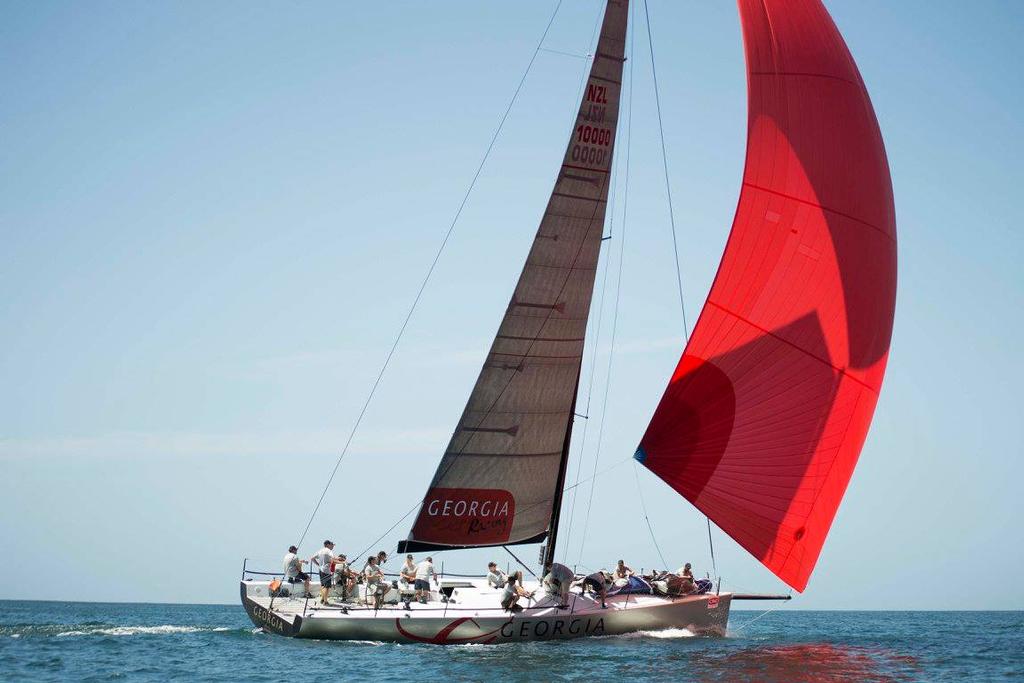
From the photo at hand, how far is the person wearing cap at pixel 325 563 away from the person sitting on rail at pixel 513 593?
3136 millimetres

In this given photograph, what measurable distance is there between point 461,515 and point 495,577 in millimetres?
1488

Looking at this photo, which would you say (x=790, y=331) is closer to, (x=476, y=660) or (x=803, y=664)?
(x=803, y=664)

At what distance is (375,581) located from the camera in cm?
1803

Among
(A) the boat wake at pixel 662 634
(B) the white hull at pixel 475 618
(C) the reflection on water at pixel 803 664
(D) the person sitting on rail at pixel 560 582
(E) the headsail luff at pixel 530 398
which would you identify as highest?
(E) the headsail luff at pixel 530 398

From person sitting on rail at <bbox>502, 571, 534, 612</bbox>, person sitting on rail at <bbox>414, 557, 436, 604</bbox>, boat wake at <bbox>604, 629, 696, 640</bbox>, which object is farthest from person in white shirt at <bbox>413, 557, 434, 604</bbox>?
boat wake at <bbox>604, 629, 696, 640</bbox>

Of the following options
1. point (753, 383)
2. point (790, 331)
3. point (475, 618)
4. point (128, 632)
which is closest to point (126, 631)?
point (128, 632)

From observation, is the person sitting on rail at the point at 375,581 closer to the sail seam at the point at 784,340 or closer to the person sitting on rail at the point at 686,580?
the person sitting on rail at the point at 686,580

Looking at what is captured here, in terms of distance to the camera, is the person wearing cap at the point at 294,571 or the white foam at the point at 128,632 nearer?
the person wearing cap at the point at 294,571

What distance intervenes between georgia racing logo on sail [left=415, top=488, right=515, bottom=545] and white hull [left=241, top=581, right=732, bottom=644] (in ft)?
3.54

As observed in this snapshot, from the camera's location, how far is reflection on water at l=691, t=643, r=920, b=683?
14836 millimetres

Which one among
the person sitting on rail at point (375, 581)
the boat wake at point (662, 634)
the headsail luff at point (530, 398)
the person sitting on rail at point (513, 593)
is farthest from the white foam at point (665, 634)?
the person sitting on rail at point (375, 581)

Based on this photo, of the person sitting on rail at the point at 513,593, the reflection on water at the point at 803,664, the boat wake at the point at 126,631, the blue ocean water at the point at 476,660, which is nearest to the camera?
the blue ocean water at the point at 476,660

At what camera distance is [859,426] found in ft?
60.3

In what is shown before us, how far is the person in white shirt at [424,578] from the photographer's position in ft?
59.9
